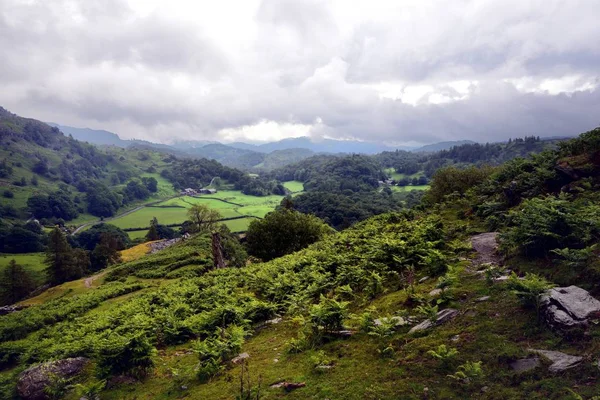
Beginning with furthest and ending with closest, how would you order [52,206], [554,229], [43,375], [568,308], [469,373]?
[52,206] < [43,375] < [554,229] < [568,308] < [469,373]

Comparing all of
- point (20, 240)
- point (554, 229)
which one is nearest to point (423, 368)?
point (554, 229)

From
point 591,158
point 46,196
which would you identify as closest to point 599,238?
point 591,158

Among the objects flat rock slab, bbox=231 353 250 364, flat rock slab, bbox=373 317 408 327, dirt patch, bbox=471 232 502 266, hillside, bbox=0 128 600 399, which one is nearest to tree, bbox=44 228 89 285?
hillside, bbox=0 128 600 399

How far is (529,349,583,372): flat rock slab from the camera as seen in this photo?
7.91 meters

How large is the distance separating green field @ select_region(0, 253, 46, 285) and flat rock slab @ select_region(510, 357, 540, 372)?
100m

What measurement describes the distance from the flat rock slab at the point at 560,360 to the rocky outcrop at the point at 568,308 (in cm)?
77

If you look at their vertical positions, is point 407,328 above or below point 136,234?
above

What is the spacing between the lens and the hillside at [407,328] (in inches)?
342

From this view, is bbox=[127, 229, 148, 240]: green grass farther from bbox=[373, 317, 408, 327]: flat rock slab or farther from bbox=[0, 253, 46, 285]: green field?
bbox=[373, 317, 408, 327]: flat rock slab

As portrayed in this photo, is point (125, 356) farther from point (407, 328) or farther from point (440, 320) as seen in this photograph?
point (440, 320)

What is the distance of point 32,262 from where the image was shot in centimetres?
10075

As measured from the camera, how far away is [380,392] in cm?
886

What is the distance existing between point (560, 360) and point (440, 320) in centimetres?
354

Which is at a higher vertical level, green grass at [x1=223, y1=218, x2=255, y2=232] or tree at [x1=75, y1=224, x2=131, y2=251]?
green grass at [x1=223, y1=218, x2=255, y2=232]
